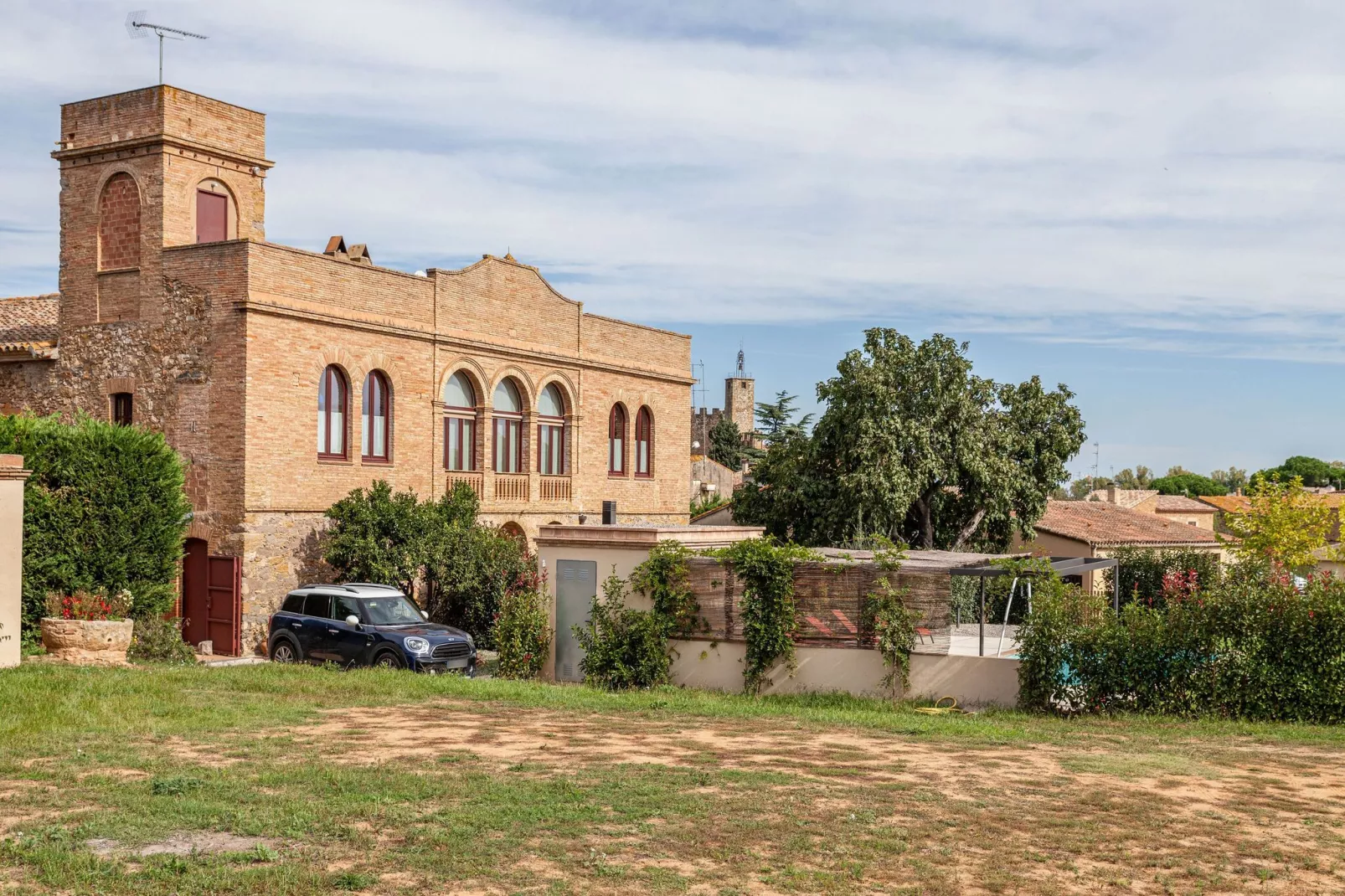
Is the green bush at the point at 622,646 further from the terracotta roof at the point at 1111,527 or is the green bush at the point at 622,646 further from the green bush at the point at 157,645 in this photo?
the terracotta roof at the point at 1111,527

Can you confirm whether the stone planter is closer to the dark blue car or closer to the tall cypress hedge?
the tall cypress hedge

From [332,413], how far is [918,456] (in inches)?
585

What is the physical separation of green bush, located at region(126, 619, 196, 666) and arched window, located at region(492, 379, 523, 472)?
11.5 metres

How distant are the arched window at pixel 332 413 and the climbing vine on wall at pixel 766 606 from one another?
1174 cm

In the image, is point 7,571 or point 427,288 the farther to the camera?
point 427,288

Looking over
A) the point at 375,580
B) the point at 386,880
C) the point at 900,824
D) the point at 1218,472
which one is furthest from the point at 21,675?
the point at 1218,472

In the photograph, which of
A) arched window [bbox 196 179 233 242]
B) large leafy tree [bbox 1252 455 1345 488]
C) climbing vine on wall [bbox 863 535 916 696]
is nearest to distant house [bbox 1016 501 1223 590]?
climbing vine on wall [bbox 863 535 916 696]

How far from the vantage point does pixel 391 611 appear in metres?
22.0

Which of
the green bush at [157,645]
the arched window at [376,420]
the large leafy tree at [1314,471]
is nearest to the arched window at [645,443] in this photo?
the arched window at [376,420]

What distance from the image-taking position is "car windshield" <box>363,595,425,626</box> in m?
21.7

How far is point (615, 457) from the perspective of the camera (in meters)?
37.2

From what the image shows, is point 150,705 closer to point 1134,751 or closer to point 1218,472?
point 1134,751

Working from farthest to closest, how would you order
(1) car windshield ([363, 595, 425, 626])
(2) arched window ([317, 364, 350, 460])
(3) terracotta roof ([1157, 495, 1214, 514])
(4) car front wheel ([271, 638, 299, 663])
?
(3) terracotta roof ([1157, 495, 1214, 514]) → (2) arched window ([317, 364, 350, 460]) → (4) car front wheel ([271, 638, 299, 663]) → (1) car windshield ([363, 595, 425, 626])

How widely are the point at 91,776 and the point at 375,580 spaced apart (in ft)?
48.7
